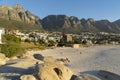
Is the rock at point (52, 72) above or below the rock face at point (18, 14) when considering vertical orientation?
below

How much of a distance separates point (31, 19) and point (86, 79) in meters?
174

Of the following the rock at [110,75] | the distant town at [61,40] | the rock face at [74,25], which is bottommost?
the distant town at [61,40]

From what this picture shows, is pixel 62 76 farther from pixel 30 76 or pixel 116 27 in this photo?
pixel 116 27

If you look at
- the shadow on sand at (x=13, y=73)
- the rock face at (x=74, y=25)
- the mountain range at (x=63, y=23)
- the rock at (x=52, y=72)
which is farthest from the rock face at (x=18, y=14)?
the rock at (x=52, y=72)

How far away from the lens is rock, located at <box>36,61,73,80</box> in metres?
9.18

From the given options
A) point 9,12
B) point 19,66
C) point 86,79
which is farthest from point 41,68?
point 9,12

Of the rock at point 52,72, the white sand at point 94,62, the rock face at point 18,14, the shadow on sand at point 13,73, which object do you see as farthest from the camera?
the rock face at point 18,14

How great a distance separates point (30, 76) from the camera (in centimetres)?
906

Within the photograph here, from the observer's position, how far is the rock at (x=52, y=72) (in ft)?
30.1

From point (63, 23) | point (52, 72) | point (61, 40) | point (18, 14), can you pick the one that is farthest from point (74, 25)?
point (52, 72)

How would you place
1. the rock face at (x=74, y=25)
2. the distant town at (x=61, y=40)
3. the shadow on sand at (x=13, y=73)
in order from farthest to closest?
the rock face at (x=74, y=25) < the distant town at (x=61, y=40) < the shadow on sand at (x=13, y=73)

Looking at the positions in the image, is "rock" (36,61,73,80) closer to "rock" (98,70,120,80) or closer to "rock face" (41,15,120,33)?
"rock" (98,70,120,80)

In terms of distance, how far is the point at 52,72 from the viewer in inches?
375

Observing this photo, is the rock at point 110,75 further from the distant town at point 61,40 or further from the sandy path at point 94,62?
the distant town at point 61,40
